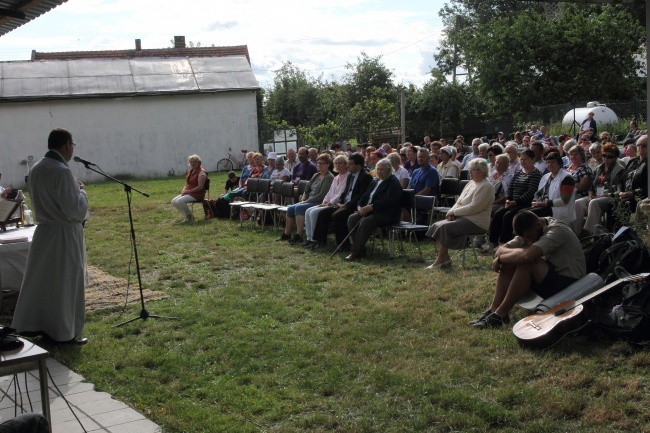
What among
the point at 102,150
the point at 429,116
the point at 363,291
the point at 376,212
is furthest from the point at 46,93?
the point at 363,291

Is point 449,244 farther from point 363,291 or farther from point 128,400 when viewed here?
point 128,400

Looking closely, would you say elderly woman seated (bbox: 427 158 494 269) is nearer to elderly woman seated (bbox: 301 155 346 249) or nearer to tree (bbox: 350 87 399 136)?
elderly woman seated (bbox: 301 155 346 249)

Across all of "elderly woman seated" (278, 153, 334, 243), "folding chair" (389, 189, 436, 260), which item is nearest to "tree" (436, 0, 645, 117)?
"elderly woman seated" (278, 153, 334, 243)

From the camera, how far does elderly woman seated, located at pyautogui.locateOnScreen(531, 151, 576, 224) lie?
9953mm

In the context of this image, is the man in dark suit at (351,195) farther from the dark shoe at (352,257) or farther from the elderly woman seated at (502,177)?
the elderly woman seated at (502,177)

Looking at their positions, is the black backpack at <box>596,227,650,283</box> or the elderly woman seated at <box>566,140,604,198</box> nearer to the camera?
the black backpack at <box>596,227,650,283</box>

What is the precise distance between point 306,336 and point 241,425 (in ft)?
7.10

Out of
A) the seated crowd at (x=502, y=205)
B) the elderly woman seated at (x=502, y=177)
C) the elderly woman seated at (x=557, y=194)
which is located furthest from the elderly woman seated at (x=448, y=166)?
the elderly woman seated at (x=557, y=194)

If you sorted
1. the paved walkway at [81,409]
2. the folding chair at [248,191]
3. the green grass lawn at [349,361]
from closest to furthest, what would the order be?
the green grass lawn at [349,361] < the paved walkway at [81,409] < the folding chair at [248,191]

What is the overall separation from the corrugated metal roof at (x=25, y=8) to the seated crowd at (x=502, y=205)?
14.9 feet

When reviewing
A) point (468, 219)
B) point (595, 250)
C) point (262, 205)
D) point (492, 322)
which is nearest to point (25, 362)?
point (492, 322)

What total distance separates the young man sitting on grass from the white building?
2678cm

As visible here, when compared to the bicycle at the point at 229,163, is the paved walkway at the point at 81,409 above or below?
below

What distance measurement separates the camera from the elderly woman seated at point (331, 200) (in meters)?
12.8
